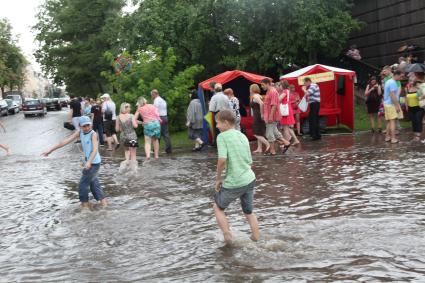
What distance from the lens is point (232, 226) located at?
7113 millimetres

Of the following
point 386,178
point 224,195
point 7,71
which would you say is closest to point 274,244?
point 224,195

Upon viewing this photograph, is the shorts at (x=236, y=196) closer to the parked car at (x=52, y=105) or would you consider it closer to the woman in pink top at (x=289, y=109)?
the woman in pink top at (x=289, y=109)

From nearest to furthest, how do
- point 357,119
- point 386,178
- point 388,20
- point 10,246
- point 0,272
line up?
point 0,272 → point 10,246 → point 386,178 → point 357,119 → point 388,20

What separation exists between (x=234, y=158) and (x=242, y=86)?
44.3ft

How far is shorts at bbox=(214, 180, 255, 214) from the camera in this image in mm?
6066

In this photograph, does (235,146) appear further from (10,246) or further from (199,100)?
(199,100)

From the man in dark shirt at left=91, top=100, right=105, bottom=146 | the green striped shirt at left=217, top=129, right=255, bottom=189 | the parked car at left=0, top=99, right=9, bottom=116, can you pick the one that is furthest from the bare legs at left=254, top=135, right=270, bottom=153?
the parked car at left=0, top=99, right=9, bottom=116

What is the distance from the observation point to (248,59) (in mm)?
24891

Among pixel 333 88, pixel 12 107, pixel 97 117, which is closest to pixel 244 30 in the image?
pixel 333 88

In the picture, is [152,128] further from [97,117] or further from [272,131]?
[97,117]

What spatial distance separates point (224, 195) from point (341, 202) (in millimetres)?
2548

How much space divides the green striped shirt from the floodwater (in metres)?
0.69

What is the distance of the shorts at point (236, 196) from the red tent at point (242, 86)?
10.6 meters

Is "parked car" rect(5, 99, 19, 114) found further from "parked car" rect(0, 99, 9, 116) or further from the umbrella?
the umbrella
